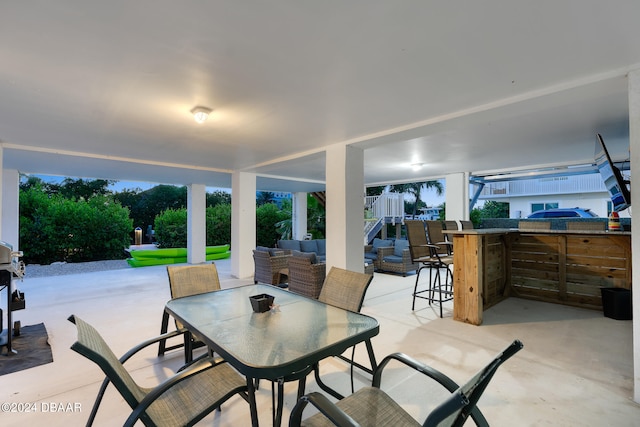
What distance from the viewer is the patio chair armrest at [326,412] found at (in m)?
1.07

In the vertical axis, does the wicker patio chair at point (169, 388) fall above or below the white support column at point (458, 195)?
below

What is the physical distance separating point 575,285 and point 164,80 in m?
5.99

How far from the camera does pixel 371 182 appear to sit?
9891 mm

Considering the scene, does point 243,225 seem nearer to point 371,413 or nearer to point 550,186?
point 371,413

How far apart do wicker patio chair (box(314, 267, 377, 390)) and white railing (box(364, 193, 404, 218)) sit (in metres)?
8.84

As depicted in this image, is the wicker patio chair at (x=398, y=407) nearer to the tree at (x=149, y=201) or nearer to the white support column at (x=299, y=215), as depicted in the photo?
Result: the white support column at (x=299, y=215)

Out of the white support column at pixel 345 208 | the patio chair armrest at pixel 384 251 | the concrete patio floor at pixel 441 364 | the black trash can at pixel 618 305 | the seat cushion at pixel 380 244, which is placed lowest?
the concrete patio floor at pixel 441 364

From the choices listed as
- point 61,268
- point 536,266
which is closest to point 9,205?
point 61,268

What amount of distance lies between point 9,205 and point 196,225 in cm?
416

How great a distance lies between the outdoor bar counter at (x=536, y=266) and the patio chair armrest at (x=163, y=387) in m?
3.35

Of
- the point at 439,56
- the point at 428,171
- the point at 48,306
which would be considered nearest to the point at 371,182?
the point at 428,171

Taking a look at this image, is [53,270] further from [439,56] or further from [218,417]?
[439,56]

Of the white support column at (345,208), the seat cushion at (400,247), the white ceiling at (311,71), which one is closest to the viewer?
the white ceiling at (311,71)

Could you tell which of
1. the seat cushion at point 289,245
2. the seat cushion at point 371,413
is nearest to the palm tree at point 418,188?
the seat cushion at point 289,245
